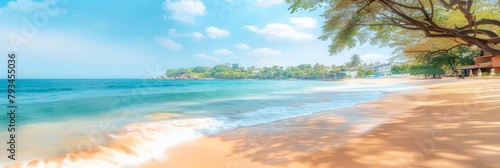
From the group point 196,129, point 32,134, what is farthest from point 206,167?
point 32,134

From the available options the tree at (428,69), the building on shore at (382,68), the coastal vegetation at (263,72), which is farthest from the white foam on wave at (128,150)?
the building on shore at (382,68)

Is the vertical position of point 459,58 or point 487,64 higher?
point 459,58

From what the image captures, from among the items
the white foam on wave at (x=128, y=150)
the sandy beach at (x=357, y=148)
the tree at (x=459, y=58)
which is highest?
the tree at (x=459, y=58)

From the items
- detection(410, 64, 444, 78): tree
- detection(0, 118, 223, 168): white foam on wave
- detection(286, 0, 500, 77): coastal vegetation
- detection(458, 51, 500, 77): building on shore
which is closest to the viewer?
detection(0, 118, 223, 168): white foam on wave

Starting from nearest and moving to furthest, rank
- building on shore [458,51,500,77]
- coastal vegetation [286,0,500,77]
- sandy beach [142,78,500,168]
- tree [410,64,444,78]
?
sandy beach [142,78,500,168] < coastal vegetation [286,0,500,77] < building on shore [458,51,500,77] < tree [410,64,444,78]

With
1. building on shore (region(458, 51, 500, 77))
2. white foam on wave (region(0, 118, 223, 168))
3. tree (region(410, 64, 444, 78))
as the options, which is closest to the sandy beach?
white foam on wave (region(0, 118, 223, 168))

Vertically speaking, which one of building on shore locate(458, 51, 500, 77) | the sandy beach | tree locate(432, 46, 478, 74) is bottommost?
the sandy beach

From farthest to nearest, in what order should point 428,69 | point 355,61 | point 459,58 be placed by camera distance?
point 355,61, point 428,69, point 459,58

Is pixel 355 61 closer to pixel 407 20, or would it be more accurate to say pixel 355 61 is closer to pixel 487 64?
pixel 487 64

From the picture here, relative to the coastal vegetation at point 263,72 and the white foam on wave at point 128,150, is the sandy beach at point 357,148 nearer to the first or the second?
the white foam on wave at point 128,150

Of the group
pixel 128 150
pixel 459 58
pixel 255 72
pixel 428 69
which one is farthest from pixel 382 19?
pixel 255 72

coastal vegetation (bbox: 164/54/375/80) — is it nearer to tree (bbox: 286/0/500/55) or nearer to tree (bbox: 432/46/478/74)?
tree (bbox: 432/46/478/74)

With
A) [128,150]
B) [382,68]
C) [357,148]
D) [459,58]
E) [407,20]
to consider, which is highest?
[382,68]

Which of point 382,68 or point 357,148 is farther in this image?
point 382,68
